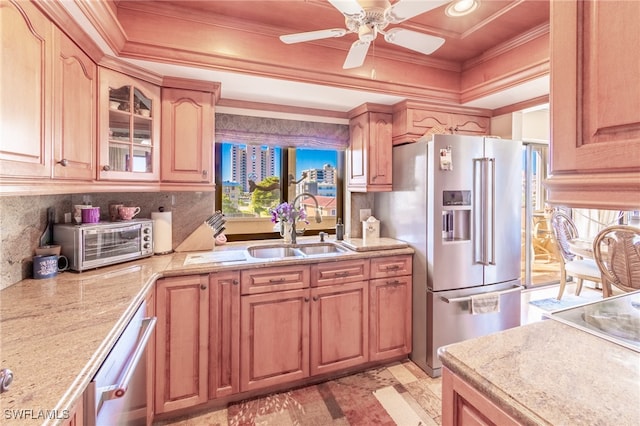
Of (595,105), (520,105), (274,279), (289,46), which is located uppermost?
(289,46)

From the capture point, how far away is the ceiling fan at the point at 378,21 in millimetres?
1258

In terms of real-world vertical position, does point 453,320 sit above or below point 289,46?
below

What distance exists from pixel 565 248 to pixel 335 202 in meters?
2.79

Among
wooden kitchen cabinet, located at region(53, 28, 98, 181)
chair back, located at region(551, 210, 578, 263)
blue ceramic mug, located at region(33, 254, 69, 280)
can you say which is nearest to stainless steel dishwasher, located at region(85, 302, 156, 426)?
blue ceramic mug, located at region(33, 254, 69, 280)

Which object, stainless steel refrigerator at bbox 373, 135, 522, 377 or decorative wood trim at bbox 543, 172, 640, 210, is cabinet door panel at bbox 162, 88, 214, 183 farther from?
decorative wood trim at bbox 543, 172, 640, 210

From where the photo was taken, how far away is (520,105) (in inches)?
106

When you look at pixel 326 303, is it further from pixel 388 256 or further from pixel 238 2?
pixel 238 2

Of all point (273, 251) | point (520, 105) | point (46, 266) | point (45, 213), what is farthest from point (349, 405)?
point (520, 105)

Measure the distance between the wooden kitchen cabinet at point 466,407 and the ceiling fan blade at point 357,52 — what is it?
4.89 feet

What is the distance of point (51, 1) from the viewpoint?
4.04 ft

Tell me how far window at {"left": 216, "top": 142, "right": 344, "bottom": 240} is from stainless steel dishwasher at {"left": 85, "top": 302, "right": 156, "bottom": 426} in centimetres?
145

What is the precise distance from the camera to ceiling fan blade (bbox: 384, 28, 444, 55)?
1.46 metres

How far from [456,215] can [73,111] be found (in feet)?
8.62

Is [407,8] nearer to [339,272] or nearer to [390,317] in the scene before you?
[339,272]
